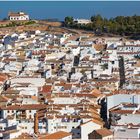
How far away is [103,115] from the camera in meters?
29.3

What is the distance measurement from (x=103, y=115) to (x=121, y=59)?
40.8 feet

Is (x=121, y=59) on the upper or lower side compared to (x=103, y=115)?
upper

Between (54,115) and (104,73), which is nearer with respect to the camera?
(54,115)

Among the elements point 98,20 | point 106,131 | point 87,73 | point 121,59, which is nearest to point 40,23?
point 98,20

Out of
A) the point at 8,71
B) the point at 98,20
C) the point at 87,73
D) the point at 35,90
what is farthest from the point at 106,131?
the point at 98,20

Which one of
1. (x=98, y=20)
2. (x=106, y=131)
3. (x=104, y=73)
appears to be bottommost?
(x=106, y=131)

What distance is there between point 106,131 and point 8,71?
1458 cm

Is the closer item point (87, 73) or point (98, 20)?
point (87, 73)

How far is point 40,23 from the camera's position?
56.9 m

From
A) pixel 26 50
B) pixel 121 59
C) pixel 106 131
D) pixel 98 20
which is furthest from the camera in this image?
pixel 98 20

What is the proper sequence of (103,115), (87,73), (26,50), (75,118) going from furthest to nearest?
(26,50) → (87,73) → (103,115) → (75,118)

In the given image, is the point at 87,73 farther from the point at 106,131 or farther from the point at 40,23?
the point at 40,23

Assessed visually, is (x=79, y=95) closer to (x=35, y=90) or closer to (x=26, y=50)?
(x=35, y=90)

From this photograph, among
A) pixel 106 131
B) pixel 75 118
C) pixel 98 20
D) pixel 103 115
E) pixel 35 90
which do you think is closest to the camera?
pixel 106 131
